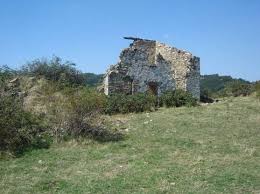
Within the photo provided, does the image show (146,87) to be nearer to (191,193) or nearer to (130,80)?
(130,80)

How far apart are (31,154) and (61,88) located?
3407mm

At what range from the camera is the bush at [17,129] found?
10336 millimetres

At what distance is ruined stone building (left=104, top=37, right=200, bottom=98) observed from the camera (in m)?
21.9

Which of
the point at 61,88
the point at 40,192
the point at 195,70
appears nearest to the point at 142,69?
the point at 195,70

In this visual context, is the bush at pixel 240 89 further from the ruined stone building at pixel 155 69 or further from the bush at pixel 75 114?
the bush at pixel 75 114

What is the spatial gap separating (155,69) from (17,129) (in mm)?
12870

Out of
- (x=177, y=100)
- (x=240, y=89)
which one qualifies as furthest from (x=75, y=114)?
(x=240, y=89)

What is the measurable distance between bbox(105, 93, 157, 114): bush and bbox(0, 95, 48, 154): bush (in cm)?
573

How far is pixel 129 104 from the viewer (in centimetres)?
1761

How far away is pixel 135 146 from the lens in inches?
419

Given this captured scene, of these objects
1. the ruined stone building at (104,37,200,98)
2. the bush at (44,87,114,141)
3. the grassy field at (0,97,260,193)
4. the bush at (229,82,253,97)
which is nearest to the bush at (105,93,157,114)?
the ruined stone building at (104,37,200,98)

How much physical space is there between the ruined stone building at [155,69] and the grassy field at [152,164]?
28.1 feet

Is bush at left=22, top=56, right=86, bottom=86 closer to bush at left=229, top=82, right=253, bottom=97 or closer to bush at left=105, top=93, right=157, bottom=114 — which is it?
bush at left=105, top=93, right=157, bottom=114

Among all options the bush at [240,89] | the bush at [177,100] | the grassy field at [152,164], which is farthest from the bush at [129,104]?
the bush at [240,89]
